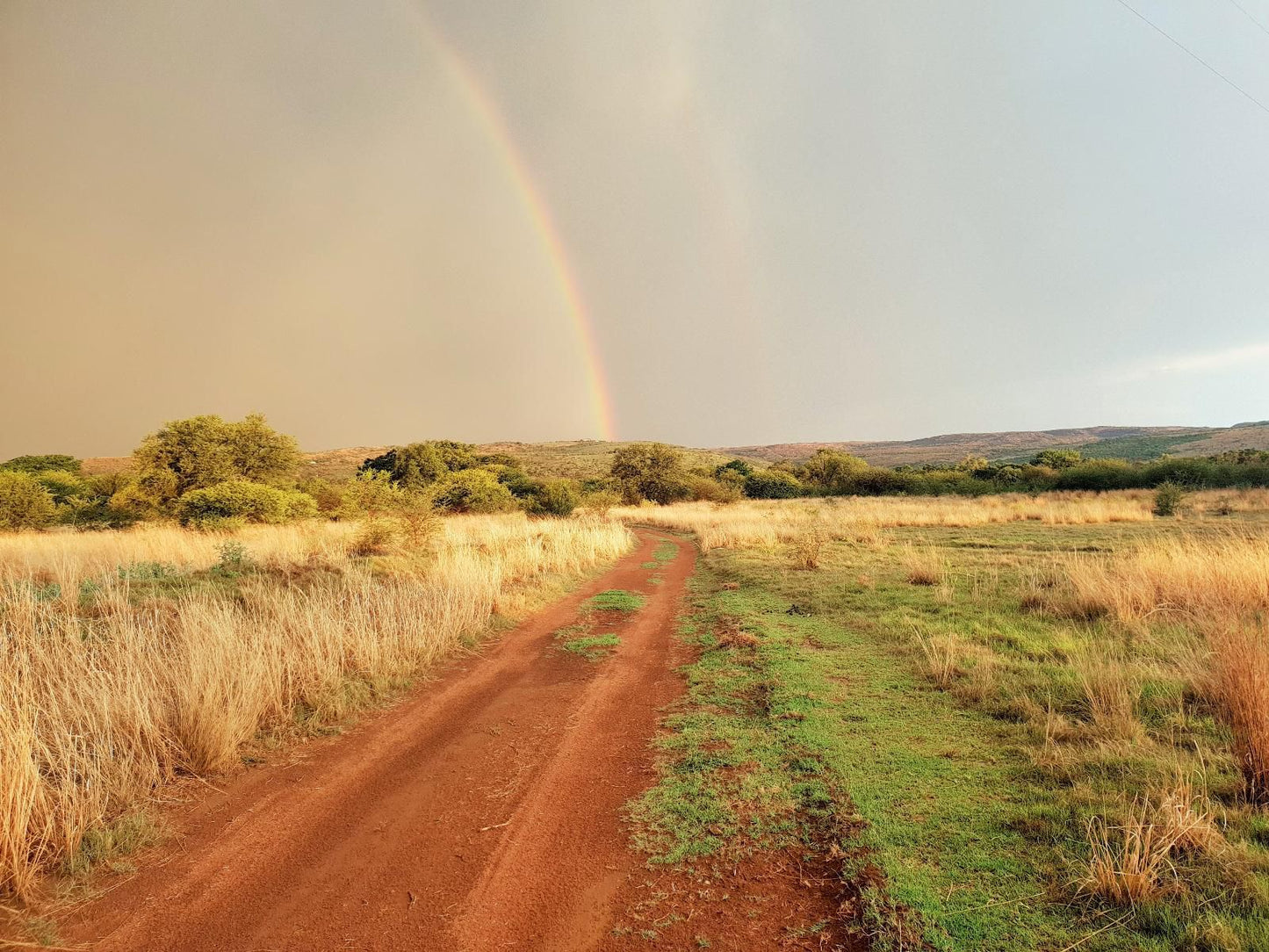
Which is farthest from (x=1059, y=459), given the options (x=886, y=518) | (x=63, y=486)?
(x=63, y=486)

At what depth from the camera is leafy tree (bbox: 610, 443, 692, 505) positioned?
59.0 m

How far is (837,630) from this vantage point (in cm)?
998

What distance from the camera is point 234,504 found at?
22.7 m

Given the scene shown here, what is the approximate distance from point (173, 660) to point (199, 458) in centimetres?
2565

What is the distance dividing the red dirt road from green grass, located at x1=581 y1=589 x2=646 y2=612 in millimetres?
5612

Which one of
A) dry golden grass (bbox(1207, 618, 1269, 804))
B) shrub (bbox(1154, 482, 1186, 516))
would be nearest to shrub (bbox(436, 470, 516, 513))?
shrub (bbox(1154, 482, 1186, 516))

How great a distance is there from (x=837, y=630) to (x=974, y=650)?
2508 mm

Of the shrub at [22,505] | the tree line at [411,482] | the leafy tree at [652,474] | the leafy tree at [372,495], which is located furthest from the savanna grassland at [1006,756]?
the leafy tree at [652,474]

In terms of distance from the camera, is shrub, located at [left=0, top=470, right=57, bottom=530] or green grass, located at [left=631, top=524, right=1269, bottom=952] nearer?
green grass, located at [left=631, top=524, right=1269, bottom=952]

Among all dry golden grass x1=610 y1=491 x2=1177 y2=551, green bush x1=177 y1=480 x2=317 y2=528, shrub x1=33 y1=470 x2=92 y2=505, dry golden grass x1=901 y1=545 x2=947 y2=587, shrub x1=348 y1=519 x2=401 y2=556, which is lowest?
dry golden grass x1=610 y1=491 x2=1177 y2=551

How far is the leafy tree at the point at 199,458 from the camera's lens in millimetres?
26141

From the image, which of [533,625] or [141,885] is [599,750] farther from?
[533,625]

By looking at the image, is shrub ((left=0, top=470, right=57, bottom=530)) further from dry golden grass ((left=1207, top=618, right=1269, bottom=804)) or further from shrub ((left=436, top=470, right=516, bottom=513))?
dry golden grass ((left=1207, top=618, right=1269, bottom=804))

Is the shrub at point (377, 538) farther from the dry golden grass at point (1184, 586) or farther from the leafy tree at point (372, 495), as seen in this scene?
the dry golden grass at point (1184, 586)
